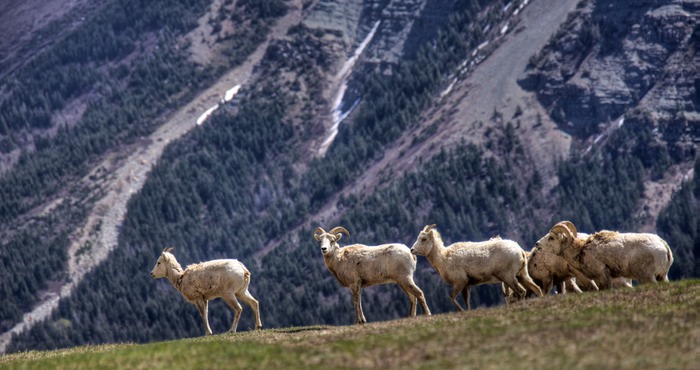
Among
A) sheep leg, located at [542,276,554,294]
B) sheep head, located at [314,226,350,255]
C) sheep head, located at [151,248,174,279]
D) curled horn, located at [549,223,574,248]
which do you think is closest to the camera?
curled horn, located at [549,223,574,248]

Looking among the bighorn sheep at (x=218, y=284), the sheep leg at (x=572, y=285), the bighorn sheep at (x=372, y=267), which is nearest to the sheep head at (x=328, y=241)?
the bighorn sheep at (x=372, y=267)

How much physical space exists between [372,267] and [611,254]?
8.24 m

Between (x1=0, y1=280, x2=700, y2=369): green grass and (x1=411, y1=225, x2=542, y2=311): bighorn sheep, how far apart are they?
4431 mm

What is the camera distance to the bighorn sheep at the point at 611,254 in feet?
129

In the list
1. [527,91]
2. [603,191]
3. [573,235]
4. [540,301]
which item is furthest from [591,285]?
[527,91]

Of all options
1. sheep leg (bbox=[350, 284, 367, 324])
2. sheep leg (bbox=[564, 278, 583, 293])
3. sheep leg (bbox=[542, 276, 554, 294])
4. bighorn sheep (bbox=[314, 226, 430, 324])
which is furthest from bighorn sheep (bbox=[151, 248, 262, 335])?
sheep leg (bbox=[564, 278, 583, 293])

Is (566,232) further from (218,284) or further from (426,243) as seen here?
(218,284)

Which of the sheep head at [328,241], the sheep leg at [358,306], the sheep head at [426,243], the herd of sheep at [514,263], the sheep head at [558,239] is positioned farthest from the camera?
the sheep head at [426,243]

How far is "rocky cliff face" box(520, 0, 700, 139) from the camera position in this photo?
183m

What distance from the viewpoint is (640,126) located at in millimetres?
178375

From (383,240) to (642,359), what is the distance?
15170 cm

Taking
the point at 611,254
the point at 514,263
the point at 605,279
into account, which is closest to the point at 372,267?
the point at 514,263

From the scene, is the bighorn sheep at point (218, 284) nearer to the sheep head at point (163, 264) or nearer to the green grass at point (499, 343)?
the sheep head at point (163, 264)

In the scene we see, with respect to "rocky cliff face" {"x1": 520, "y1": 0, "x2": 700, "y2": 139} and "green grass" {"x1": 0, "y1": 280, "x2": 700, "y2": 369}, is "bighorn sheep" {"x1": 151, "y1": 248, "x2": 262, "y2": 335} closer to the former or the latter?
"green grass" {"x1": 0, "y1": 280, "x2": 700, "y2": 369}
